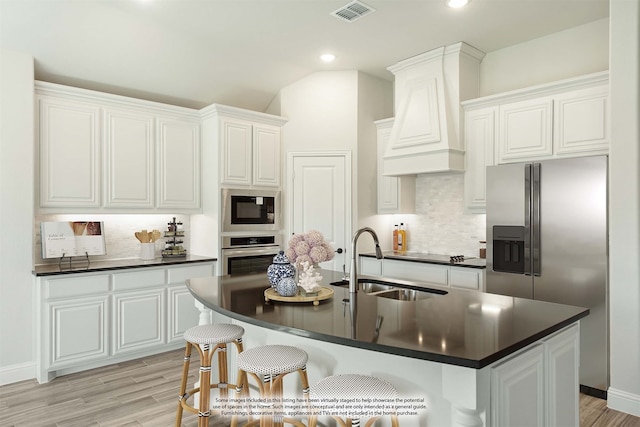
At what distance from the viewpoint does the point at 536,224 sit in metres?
3.50

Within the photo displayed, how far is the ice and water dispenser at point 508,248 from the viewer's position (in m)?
3.59

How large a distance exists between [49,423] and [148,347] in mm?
1252

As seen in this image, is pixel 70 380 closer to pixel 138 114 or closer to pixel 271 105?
pixel 138 114

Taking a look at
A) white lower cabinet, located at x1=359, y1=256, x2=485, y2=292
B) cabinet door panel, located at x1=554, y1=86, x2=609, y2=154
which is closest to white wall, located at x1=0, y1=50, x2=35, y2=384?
white lower cabinet, located at x1=359, y1=256, x2=485, y2=292

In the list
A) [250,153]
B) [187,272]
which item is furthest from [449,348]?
[250,153]

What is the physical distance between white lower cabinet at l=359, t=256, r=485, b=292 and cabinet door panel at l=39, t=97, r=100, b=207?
2.91 m

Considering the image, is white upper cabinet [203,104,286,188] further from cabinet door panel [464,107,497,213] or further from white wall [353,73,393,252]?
cabinet door panel [464,107,497,213]

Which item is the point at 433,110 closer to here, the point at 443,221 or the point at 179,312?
the point at 443,221

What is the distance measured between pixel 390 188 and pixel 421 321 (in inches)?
125

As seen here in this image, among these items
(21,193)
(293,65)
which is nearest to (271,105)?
(293,65)

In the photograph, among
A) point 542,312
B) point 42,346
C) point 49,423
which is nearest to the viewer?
point 542,312

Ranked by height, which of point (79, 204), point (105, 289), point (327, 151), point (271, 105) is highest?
point (271, 105)

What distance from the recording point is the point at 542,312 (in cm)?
208

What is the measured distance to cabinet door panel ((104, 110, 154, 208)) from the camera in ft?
13.6
